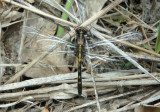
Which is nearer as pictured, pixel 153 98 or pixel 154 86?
pixel 153 98

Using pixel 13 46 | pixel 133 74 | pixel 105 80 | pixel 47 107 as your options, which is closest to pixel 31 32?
pixel 13 46

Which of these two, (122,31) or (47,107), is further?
(122,31)

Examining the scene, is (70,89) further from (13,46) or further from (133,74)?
(13,46)

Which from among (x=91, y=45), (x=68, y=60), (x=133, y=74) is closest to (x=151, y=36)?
(x=133, y=74)

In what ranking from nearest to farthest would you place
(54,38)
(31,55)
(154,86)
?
(154,86) < (54,38) < (31,55)

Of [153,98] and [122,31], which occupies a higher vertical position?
[122,31]

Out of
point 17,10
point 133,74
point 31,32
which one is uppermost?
point 17,10

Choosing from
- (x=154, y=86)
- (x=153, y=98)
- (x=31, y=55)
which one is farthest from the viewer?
(x=31, y=55)

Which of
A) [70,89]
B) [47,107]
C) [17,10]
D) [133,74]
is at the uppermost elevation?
[17,10]

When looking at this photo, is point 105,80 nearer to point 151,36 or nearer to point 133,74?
point 133,74
